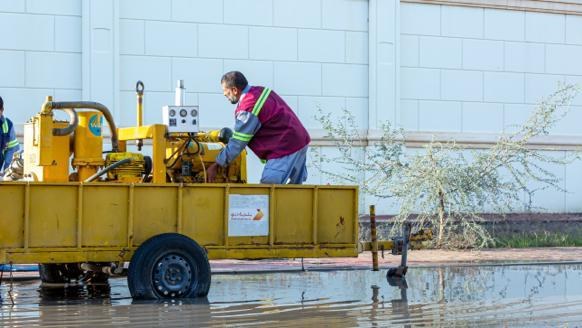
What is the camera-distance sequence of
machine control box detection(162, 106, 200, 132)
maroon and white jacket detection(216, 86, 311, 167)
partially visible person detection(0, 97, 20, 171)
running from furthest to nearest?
partially visible person detection(0, 97, 20, 171) < maroon and white jacket detection(216, 86, 311, 167) < machine control box detection(162, 106, 200, 132)

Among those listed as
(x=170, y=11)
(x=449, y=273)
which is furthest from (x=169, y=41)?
(x=449, y=273)

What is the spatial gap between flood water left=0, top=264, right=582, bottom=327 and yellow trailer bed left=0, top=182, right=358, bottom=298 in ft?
1.33

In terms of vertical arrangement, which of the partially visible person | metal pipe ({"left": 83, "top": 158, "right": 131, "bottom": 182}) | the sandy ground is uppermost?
the partially visible person

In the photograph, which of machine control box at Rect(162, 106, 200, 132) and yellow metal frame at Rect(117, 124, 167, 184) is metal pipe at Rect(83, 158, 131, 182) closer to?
yellow metal frame at Rect(117, 124, 167, 184)

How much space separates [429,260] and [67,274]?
549 centimetres

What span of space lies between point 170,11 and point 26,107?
9.14 ft

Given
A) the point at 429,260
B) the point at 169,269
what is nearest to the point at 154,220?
the point at 169,269

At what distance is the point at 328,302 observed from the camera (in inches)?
411

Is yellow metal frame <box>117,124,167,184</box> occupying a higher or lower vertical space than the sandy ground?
higher

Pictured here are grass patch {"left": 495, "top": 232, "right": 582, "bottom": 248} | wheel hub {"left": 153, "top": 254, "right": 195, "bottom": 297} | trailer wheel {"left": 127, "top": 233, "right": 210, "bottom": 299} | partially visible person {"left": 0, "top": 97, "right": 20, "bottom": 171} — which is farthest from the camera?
grass patch {"left": 495, "top": 232, "right": 582, "bottom": 248}

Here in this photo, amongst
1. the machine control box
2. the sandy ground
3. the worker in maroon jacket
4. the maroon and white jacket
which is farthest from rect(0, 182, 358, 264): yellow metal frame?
the sandy ground

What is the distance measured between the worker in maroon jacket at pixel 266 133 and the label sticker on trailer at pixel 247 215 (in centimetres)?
46

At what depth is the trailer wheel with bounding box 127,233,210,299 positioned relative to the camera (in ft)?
33.2

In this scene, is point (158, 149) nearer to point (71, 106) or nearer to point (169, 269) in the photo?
point (71, 106)
